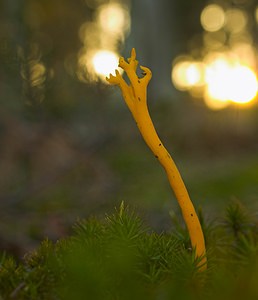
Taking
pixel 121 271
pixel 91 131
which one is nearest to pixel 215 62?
pixel 91 131

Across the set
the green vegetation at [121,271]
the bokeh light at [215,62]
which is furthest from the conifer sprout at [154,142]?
the bokeh light at [215,62]

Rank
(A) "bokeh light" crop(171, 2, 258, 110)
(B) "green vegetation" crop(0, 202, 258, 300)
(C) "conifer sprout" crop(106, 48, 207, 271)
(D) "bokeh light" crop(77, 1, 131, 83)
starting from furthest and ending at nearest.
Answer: (A) "bokeh light" crop(171, 2, 258, 110) → (D) "bokeh light" crop(77, 1, 131, 83) → (C) "conifer sprout" crop(106, 48, 207, 271) → (B) "green vegetation" crop(0, 202, 258, 300)

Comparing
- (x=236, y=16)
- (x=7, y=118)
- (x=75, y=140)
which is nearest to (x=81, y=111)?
(x=75, y=140)

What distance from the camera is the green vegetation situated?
126 centimetres

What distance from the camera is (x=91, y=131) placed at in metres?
6.49

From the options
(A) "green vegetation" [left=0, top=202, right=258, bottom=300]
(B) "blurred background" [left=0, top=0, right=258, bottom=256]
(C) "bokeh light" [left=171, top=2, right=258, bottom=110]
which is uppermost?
(C) "bokeh light" [left=171, top=2, right=258, bottom=110]

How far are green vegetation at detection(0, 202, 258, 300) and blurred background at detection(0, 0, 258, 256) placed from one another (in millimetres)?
1281

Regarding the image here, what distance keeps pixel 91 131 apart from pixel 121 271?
5174 mm

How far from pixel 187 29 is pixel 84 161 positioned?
7700 millimetres

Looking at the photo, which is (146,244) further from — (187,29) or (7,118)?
(187,29)

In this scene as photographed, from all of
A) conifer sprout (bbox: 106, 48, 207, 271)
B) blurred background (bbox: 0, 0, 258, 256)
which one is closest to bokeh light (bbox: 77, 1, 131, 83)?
blurred background (bbox: 0, 0, 258, 256)

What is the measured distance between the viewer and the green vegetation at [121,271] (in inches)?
49.6

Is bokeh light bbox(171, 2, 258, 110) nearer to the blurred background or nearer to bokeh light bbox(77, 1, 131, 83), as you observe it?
the blurred background

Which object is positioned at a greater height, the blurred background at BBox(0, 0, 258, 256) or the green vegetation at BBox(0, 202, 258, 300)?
the blurred background at BBox(0, 0, 258, 256)
